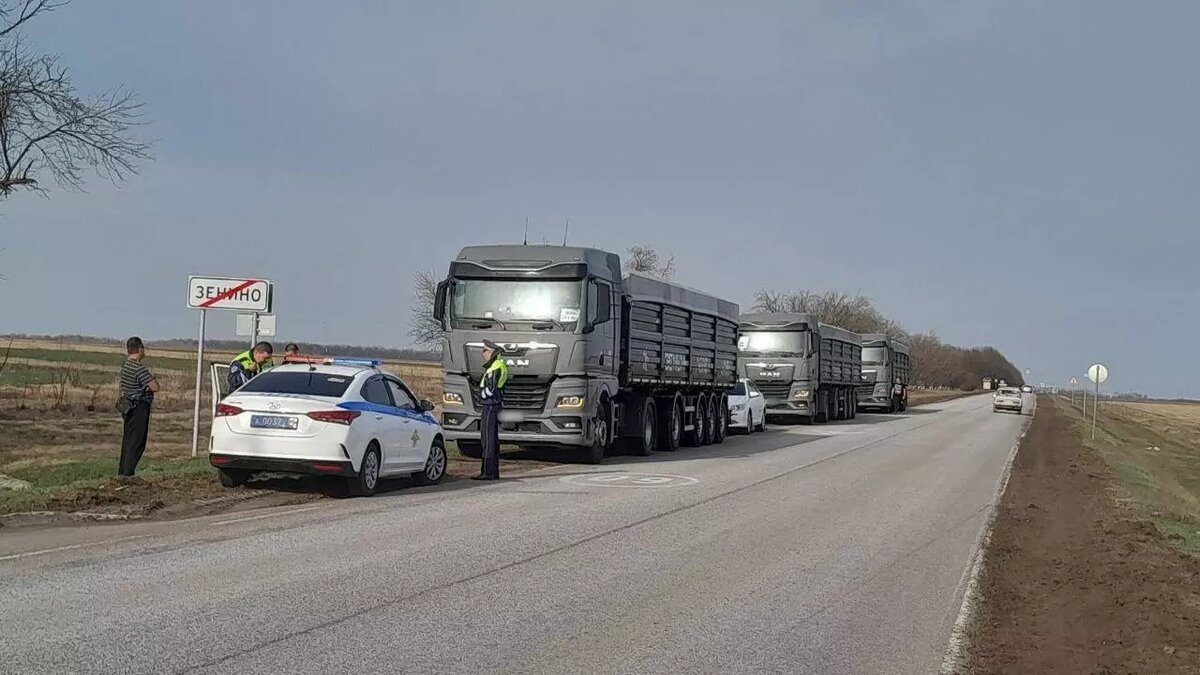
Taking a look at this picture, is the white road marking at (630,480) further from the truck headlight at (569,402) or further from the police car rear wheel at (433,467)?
the police car rear wheel at (433,467)

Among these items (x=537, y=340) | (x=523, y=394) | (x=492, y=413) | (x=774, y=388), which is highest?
(x=537, y=340)

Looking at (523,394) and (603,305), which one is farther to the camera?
(603,305)

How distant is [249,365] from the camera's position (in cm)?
1673

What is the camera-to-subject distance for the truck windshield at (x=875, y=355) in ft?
174

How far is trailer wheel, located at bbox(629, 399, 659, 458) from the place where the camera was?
22.8 metres

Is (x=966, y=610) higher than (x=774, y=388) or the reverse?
the reverse

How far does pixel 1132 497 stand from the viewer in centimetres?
1914

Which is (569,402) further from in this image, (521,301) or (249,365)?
(249,365)

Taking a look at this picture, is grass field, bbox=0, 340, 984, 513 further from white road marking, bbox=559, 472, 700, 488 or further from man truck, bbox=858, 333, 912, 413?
man truck, bbox=858, 333, 912, 413

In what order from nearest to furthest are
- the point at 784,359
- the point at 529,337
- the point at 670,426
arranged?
the point at 529,337
the point at 670,426
the point at 784,359

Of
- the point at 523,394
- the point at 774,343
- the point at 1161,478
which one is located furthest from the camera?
the point at 774,343

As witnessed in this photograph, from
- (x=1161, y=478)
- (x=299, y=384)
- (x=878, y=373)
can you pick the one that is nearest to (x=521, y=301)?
(x=299, y=384)

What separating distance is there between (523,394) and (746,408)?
14800 mm

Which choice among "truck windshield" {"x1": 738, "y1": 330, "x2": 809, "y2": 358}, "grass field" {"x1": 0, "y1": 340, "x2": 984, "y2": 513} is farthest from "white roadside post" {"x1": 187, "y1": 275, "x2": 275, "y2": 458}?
"truck windshield" {"x1": 738, "y1": 330, "x2": 809, "y2": 358}
